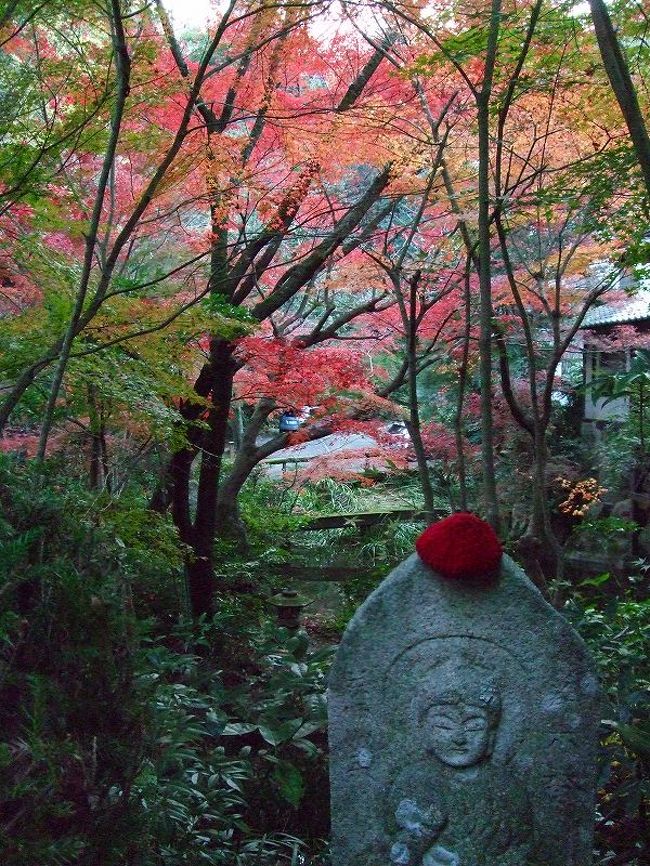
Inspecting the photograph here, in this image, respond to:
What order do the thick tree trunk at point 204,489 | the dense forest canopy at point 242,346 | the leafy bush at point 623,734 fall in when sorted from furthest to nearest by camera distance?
the thick tree trunk at point 204,489 → the leafy bush at point 623,734 → the dense forest canopy at point 242,346

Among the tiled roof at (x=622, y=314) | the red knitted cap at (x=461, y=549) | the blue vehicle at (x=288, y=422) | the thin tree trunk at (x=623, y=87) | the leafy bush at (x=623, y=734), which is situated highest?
the tiled roof at (x=622, y=314)

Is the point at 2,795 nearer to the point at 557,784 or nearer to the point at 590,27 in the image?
the point at 557,784

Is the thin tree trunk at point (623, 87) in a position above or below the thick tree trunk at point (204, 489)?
A: above

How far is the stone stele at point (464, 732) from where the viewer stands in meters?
2.37

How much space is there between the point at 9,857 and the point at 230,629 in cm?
508

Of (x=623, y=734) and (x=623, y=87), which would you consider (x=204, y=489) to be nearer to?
(x=623, y=734)

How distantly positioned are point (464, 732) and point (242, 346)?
14.4 feet

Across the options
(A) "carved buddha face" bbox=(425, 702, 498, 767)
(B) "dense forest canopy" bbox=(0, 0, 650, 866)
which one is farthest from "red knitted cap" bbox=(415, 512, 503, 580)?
(B) "dense forest canopy" bbox=(0, 0, 650, 866)

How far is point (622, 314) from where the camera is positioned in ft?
33.3

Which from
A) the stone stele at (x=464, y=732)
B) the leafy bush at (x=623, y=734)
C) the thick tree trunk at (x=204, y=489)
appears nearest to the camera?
the stone stele at (x=464, y=732)

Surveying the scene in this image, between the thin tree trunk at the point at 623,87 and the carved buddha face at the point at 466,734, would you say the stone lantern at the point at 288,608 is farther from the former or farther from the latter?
the thin tree trunk at the point at 623,87

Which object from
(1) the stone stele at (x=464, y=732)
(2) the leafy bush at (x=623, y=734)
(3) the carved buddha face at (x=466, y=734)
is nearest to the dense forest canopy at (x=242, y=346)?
(2) the leafy bush at (x=623, y=734)

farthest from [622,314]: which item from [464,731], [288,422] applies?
[464,731]

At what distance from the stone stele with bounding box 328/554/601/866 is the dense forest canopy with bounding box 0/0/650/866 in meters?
0.58
